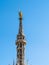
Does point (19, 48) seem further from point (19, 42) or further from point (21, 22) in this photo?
point (21, 22)

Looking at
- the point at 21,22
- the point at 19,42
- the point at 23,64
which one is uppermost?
the point at 21,22

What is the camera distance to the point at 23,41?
3595 inches

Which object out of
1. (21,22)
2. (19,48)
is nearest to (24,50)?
(19,48)

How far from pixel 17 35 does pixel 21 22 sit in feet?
17.6

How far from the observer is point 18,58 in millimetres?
89625

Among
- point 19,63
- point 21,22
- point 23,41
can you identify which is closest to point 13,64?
point 19,63

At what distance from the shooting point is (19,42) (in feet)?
300

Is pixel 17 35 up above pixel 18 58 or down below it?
above

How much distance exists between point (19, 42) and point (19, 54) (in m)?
4.02

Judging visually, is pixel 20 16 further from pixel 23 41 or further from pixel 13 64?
pixel 13 64

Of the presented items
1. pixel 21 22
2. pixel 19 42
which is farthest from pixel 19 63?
pixel 21 22

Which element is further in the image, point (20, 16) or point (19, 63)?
point (20, 16)

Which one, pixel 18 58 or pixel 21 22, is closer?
pixel 18 58

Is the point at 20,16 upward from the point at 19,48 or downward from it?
upward
